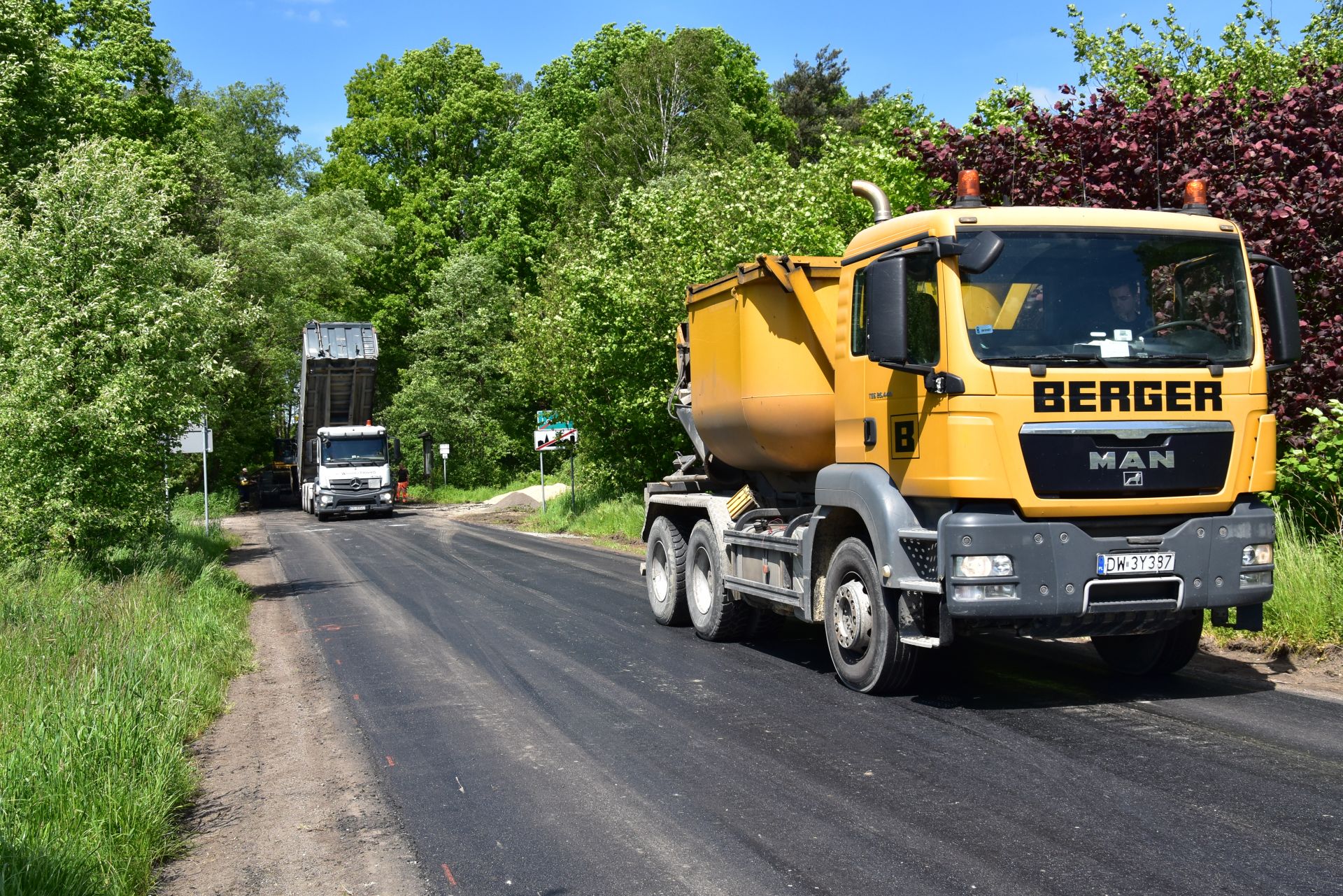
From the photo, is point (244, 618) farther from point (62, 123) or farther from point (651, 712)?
point (62, 123)

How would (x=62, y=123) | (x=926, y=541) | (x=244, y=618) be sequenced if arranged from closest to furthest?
(x=926, y=541)
(x=244, y=618)
(x=62, y=123)

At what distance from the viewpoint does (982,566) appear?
23.0 ft

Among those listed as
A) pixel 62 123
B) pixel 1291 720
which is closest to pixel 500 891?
pixel 1291 720

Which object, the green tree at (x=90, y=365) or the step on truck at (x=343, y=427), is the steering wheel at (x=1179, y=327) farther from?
the step on truck at (x=343, y=427)

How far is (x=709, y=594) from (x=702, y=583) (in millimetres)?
240

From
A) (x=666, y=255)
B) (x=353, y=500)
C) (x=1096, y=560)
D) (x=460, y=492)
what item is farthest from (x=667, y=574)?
(x=460, y=492)

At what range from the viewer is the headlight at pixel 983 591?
702cm

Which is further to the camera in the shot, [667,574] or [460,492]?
[460,492]

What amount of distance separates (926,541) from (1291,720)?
2310 mm

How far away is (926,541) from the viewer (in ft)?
23.9

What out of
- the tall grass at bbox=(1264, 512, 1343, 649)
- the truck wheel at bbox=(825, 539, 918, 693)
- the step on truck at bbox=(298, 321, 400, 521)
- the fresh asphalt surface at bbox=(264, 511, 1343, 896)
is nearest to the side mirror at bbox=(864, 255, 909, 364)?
the truck wheel at bbox=(825, 539, 918, 693)

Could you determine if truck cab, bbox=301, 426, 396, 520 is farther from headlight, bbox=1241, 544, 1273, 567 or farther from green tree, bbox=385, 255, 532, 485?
headlight, bbox=1241, 544, 1273, 567

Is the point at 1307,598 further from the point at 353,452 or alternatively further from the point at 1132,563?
the point at 353,452

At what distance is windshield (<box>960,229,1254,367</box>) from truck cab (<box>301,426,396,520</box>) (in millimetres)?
34949
